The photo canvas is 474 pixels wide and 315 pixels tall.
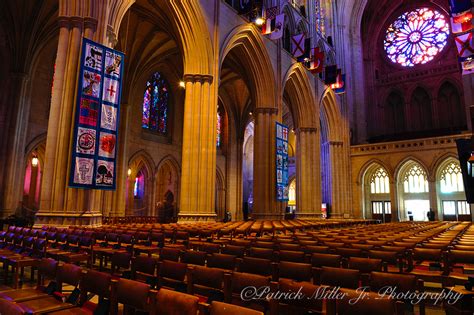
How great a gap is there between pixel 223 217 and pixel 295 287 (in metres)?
25.3

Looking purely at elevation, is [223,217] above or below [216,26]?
below

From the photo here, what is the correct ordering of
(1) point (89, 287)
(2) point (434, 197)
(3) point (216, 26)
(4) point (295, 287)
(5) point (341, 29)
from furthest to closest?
1. (5) point (341, 29)
2. (2) point (434, 197)
3. (3) point (216, 26)
4. (1) point (89, 287)
5. (4) point (295, 287)

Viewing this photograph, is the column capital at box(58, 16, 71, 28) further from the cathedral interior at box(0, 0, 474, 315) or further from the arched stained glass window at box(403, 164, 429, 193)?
the arched stained glass window at box(403, 164, 429, 193)

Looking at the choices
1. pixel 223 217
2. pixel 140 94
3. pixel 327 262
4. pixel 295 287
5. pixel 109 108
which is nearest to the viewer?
pixel 295 287

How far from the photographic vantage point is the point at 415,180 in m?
26.9

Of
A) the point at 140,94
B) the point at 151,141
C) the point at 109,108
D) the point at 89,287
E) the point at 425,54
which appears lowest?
the point at 89,287

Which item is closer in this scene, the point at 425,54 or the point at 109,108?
the point at 109,108

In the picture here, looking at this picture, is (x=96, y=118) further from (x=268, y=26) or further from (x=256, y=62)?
(x=256, y=62)

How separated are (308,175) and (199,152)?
1091cm

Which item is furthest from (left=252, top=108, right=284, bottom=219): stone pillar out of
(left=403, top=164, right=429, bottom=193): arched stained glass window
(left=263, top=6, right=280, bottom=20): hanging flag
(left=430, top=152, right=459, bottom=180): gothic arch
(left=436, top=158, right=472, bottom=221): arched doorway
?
(left=436, top=158, right=472, bottom=221): arched doorway

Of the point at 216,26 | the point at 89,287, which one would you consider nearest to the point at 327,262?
the point at 89,287

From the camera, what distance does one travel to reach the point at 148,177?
75.8ft

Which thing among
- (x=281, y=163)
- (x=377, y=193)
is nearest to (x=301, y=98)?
(x=281, y=163)

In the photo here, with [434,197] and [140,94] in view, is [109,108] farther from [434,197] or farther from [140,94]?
[434,197]
